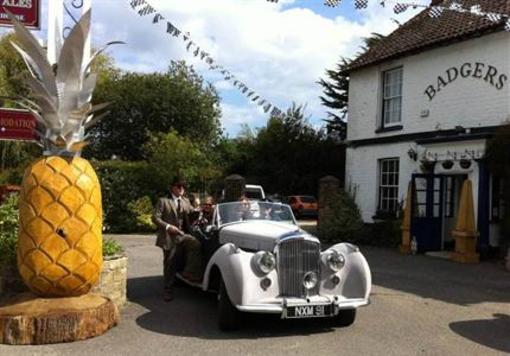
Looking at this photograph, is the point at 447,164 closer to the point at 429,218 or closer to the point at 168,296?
the point at 429,218

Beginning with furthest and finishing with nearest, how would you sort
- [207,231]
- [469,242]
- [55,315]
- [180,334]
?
[469,242] < [207,231] < [180,334] < [55,315]

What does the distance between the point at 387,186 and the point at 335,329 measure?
40.5ft

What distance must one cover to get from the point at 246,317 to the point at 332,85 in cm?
3076

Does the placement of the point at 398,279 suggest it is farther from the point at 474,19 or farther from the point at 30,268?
the point at 474,19

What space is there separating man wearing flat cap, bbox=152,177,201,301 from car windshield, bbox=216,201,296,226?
625mm

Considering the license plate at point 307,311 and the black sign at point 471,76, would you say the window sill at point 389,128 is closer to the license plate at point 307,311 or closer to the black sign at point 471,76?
the black sign at point 471,76

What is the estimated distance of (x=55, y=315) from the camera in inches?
269

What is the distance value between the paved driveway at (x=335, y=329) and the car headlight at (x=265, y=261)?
0.78 meters

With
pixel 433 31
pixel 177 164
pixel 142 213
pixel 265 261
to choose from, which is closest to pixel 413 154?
pixel 433 31

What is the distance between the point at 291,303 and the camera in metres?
7.25

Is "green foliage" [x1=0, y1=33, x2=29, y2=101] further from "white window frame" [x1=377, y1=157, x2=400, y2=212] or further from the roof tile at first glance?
"white window frame" [x1=377, y1=157, x2=400, y2=212]

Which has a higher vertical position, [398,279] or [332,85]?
[332,85]

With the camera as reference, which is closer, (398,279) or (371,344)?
(371,344)

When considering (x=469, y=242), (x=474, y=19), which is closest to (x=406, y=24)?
(x=474, y=19)
